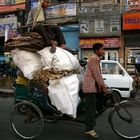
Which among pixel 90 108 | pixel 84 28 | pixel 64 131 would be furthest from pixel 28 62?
pixel 84 28

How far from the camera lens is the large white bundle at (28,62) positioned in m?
8.46

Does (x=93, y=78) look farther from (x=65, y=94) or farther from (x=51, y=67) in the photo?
(x=51, y=67)

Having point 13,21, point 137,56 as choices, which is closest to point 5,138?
point 137,56

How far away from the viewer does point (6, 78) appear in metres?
21.5

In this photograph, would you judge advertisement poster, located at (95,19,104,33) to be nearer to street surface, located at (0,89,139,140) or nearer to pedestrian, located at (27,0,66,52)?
street surface, located at (0,89,139,140)

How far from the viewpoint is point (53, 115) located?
8359 mm

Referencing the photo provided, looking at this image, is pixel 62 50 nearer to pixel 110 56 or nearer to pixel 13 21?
pixel 110 56

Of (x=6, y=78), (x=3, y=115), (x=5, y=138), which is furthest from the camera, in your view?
(x=6, y=78)

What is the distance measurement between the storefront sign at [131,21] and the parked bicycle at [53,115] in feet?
47.4

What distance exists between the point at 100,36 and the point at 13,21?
6.73 metres

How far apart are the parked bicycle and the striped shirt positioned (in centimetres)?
27

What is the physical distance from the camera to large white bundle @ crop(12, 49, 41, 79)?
27.8ft

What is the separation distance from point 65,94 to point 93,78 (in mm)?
565

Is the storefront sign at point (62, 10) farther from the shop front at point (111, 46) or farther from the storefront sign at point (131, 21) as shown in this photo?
the storefront sign at point (131, 21)
